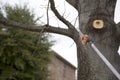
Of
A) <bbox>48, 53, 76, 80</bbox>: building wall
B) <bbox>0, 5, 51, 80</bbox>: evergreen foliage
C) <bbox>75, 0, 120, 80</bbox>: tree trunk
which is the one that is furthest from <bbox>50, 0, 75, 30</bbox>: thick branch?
<bbox>48, 53, 76, 80</bbox>: building wall

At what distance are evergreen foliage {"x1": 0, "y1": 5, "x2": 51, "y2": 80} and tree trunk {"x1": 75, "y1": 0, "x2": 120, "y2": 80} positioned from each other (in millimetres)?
7380

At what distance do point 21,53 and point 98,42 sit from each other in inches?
320

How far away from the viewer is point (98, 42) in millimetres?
3275

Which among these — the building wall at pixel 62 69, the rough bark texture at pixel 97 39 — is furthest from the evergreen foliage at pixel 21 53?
the building wall at pixel 62 69

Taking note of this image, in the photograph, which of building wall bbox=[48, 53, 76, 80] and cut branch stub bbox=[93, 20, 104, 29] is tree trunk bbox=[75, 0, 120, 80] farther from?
building wall bbox=[48, 53, 76, 80]

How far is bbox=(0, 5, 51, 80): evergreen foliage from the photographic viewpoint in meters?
11.0

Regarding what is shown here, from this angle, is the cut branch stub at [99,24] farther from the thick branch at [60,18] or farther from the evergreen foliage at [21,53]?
the evergreen foliage at [21,53]

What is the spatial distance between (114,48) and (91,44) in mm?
331

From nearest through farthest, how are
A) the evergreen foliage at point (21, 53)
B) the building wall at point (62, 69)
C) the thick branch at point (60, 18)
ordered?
the thick branch at point (60, 18) → the evergreen foliage at point (21, 53) → the building wall at point (62, 69)

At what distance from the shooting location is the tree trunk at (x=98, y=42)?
3221mm

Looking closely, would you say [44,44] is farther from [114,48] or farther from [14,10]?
[114,48]

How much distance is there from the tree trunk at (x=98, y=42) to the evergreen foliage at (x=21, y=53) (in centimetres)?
738

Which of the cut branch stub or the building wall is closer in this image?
the cut branch stub

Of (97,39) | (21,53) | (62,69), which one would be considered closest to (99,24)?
(97,39)
